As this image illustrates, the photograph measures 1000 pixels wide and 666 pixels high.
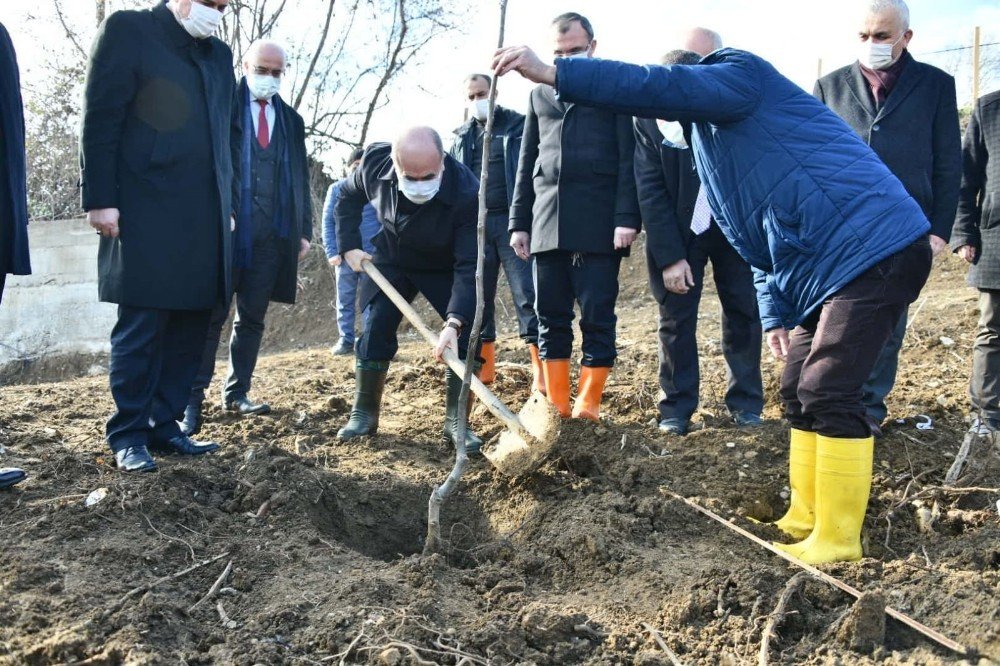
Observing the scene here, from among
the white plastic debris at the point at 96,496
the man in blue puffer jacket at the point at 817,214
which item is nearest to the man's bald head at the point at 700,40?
the man in blue puffer jacket at the point at 817,214

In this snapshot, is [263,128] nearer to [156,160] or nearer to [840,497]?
[156,160]

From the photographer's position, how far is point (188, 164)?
3.54 m

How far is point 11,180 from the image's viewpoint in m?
3.20

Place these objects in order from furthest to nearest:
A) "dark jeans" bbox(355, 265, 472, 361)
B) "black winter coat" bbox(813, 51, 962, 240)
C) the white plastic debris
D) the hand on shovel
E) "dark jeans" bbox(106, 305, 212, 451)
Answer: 1. "dark jeans" bbox(355, 265, 472, 361)
2. "black winter coat" bbox(813, 51, 962, 240)
3. the hand on shovel
4. "dark jeans" bbox(106, 305, 212, 451)
5. the white plastic debris

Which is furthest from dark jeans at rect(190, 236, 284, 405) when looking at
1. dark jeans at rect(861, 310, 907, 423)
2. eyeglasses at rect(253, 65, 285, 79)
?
dark jeans at rect(861, 310, 907, 423)

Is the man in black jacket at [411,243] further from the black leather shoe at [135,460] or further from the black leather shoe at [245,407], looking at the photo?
the black leather shoe at [135,460]

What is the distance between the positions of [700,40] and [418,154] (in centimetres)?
135

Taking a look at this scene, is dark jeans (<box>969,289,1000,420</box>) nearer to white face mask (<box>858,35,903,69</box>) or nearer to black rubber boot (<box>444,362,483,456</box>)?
white face mask (<box>858,35,903,69</box>)

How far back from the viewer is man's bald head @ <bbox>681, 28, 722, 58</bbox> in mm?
3855

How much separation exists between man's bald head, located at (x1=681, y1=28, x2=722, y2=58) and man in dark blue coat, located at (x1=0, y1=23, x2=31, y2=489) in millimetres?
2699

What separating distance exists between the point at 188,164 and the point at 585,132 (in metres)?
1.79

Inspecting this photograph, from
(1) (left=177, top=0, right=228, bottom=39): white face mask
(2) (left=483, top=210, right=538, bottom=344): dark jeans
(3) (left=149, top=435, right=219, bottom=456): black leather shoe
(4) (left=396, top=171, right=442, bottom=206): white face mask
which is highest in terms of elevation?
(1) (left=177, top=0, right=228, bottom=39): white face mask

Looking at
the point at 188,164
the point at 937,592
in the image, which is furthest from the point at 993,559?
the point at 188,164

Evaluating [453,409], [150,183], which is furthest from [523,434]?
[150,183]
